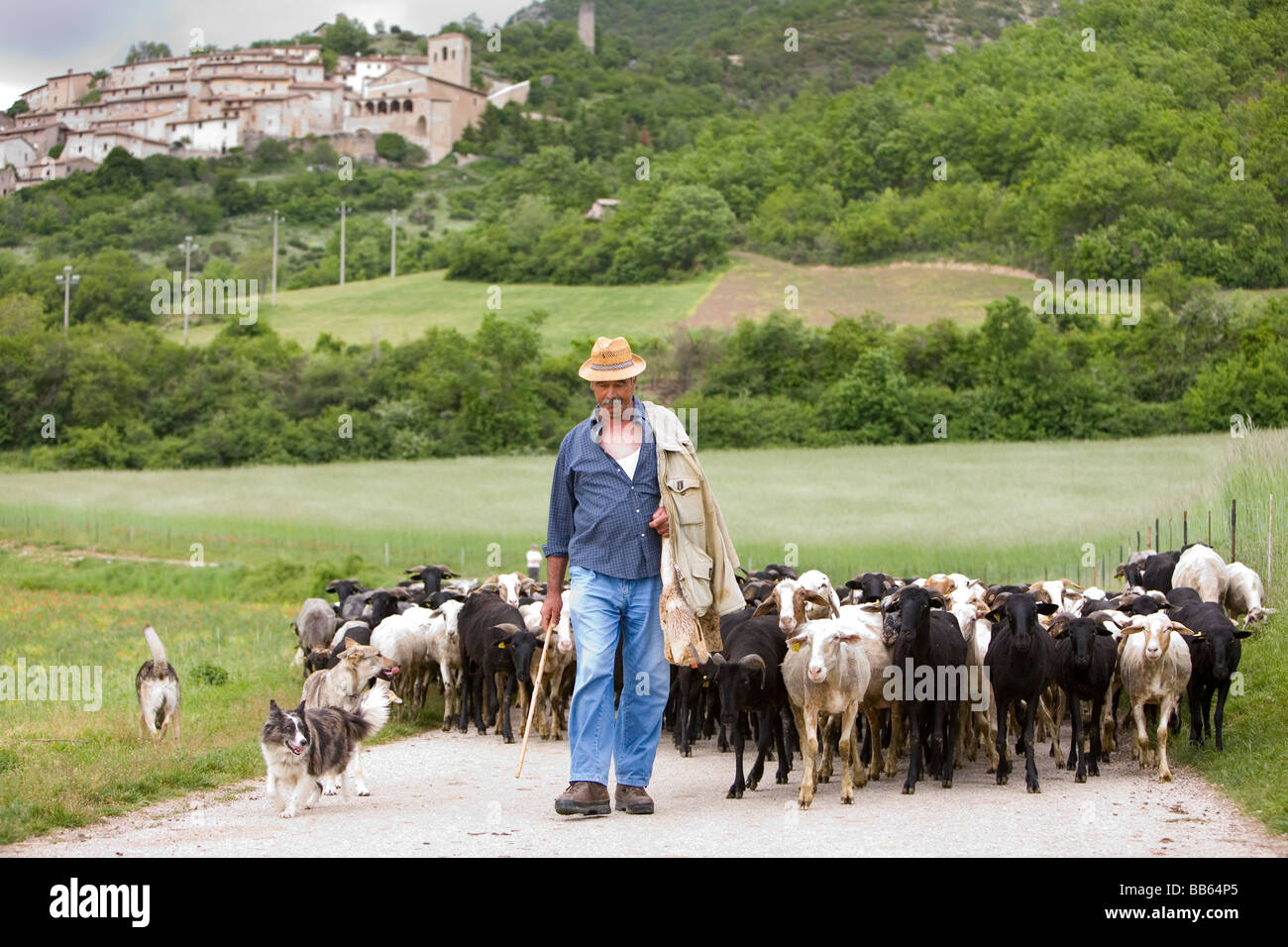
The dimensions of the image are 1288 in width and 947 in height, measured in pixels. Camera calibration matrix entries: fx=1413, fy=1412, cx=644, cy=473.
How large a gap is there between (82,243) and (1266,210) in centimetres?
9276

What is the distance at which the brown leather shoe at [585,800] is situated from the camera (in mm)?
9633

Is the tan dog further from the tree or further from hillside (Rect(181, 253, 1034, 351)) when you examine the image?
the tree

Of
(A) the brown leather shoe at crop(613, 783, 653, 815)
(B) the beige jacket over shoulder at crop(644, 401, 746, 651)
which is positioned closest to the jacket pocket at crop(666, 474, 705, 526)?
(B) the beige jacket over shoulder at crop(644, 401, 746, 651)

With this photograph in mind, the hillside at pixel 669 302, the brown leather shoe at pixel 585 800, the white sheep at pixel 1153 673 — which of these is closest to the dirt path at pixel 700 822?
the brown leather shoe at pixel 585 800

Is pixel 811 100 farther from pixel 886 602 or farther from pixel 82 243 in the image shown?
pixel 886 602

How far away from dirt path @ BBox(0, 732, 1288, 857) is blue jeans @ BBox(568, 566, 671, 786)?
43 centimetres

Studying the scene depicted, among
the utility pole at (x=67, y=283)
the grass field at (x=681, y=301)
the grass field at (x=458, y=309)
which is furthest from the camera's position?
the utility pole at (x=67, y=283)

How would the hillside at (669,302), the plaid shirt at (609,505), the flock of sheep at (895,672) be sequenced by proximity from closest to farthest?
the plaid shirt at (609,505) < the flock of sheep at (895,672) < the hillside at (669,302)

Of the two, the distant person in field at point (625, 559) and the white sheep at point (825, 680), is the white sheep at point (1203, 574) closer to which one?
the white sheep at point (825, 680)

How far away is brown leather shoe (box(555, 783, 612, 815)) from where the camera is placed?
963 centimetres

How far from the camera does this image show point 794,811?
33.0ft

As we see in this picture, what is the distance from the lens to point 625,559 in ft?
32.8

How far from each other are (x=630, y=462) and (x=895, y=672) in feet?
10.8

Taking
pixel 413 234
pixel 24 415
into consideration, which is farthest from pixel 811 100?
pixel 24 415
